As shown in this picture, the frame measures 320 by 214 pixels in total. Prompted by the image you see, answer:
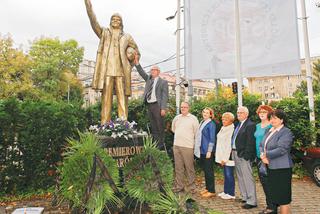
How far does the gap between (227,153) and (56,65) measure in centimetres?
2843

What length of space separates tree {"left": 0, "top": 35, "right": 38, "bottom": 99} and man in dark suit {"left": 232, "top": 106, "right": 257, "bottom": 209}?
2128 centimetres

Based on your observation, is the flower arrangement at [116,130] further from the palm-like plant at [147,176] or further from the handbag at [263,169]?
the handbag at [263,169]

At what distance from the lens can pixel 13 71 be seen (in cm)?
2264

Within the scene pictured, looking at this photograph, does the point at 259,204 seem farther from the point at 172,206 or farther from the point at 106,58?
the point at 106,58

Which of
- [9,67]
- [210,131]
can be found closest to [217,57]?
[210,131]

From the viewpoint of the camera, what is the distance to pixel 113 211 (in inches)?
135

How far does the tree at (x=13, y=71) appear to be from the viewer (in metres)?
22.3

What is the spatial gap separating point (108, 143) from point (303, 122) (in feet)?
16.6

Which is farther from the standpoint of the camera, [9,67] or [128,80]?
[9,67]

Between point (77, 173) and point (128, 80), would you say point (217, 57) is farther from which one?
point (77, 173)

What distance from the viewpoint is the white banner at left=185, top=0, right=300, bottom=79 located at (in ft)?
24.1

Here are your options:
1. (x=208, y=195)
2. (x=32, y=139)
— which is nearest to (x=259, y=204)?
(x=208, y=195)

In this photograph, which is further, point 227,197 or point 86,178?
point 227,197

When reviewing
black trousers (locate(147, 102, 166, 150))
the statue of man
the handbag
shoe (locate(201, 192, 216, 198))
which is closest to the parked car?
shoe (locate(201, 192, 216, 198))
